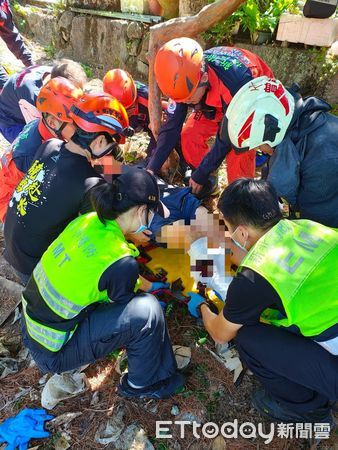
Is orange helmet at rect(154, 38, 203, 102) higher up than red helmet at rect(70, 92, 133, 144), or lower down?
higher up

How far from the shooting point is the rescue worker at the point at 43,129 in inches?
121

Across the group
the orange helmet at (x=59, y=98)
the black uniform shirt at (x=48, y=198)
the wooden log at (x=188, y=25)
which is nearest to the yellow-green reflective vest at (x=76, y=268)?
the black uniform shirt at (x=48, y=198)

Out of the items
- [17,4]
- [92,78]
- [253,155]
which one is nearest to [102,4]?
[92,78]

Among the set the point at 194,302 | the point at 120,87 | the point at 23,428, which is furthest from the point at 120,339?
the point at 120,87

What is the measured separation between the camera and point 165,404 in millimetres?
2799

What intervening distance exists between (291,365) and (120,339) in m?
1.07

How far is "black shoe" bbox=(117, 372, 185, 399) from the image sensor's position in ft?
8.93

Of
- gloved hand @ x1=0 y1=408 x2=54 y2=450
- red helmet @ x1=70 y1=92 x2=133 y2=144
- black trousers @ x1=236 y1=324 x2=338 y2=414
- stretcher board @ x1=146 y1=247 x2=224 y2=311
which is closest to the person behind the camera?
black trousers @ x1=236 y1=324 x2=338 y2=414

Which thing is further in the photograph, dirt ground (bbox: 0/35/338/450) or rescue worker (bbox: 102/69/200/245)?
rescue worker (bbox: 102/69/200/245)

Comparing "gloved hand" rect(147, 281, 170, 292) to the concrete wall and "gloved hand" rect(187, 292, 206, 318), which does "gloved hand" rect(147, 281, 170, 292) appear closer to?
"gloved hand" rect(187, 292, 206, 318)

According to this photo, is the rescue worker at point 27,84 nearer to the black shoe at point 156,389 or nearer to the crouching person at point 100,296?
the crouching person at point 100,296

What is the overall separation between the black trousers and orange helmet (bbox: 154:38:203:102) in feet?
7.18

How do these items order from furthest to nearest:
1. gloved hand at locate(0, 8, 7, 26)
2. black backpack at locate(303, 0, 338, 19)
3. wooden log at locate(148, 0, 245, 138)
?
gloved hand at locate(0, 8, 7, 26)
black backpack at locate(303, 0, 338, 19)
wooden log at locate(148, 0, 245, 138)

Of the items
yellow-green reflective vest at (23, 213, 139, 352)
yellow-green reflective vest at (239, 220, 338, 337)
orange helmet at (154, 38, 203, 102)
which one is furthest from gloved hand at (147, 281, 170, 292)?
orange helmet at (154, 38, 203, 102)
